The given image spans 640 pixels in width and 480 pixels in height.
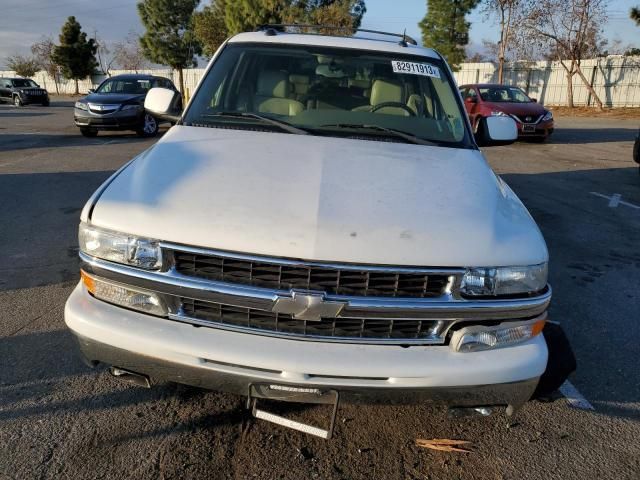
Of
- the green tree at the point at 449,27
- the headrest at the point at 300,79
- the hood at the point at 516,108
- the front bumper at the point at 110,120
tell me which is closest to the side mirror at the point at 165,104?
the headrest at the point at 300,79

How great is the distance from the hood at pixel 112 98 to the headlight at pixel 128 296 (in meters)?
12.4

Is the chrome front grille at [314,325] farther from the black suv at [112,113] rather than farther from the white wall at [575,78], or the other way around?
the white wall at [575,78]

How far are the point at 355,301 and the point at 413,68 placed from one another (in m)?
2.24

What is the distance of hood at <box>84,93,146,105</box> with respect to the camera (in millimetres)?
13383

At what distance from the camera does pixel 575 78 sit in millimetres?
33000

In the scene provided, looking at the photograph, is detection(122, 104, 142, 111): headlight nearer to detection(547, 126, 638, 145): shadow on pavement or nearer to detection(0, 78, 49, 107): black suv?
detection(547, 126, 638, 145): shadow on pavement

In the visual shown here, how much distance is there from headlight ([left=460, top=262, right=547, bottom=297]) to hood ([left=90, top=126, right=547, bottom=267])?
0.04 m

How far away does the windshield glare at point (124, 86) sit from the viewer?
14.4m

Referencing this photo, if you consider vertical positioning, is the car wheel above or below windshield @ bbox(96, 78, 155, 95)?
below

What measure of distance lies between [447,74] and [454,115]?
428mm

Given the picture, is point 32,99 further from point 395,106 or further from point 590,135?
point 395,106

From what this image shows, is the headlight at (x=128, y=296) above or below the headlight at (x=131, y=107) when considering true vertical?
above

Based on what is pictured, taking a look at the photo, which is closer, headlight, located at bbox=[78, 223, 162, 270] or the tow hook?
headlight, located at bbox=[78, 223, 162, 270]

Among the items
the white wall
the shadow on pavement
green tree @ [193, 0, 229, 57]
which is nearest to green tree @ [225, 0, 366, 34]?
green tree @ [193, 0, 229, 57]
